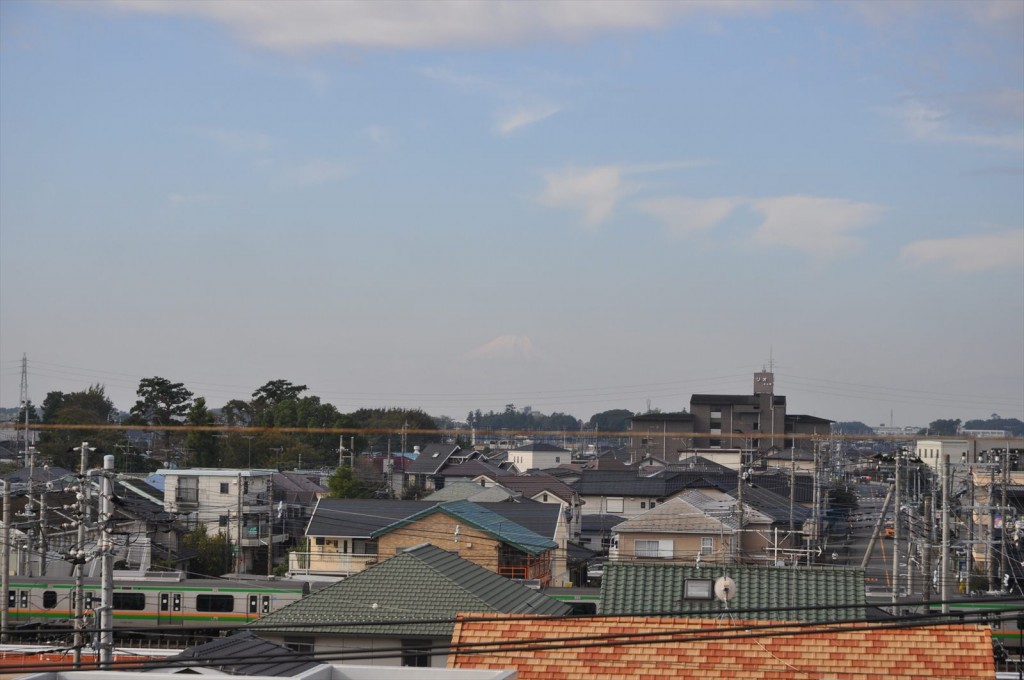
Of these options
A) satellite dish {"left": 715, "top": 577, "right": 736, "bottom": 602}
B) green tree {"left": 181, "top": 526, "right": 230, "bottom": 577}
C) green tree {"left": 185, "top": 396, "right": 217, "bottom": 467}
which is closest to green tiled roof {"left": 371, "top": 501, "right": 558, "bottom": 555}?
green tree {"left": 181, "top": 526, "right": 230, "bottom": 577}

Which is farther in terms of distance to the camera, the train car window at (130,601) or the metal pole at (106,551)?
the train car window at (130,601)

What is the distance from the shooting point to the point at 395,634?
10.8 metres

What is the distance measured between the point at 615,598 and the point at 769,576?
4.52 feet

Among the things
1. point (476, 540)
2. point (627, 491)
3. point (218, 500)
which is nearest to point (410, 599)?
point (476, 540)

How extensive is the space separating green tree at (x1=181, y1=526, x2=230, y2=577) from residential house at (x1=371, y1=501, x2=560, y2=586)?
6.50 meters

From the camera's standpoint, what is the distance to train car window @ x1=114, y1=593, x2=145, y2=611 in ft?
59.3

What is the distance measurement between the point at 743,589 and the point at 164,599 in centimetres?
1215

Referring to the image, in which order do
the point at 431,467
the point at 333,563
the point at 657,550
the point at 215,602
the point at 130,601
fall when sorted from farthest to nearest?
the point at 431,467, the point at 657,550, the point at 333,563, the point at 130,601, the point at 215,602

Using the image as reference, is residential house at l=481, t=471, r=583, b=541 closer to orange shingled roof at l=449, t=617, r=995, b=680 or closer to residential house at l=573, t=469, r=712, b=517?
residential house at l=573, t=469, r=712, b=517

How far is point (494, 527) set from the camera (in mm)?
21469

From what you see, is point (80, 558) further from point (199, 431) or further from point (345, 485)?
point (199, 431)

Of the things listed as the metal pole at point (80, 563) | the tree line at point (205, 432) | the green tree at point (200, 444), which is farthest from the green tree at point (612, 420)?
the metal pole at point (80, 563)

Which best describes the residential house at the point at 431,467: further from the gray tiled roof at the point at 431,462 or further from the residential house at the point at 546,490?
the residential house at the point at 546,490

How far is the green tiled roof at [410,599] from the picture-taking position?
430 inches
